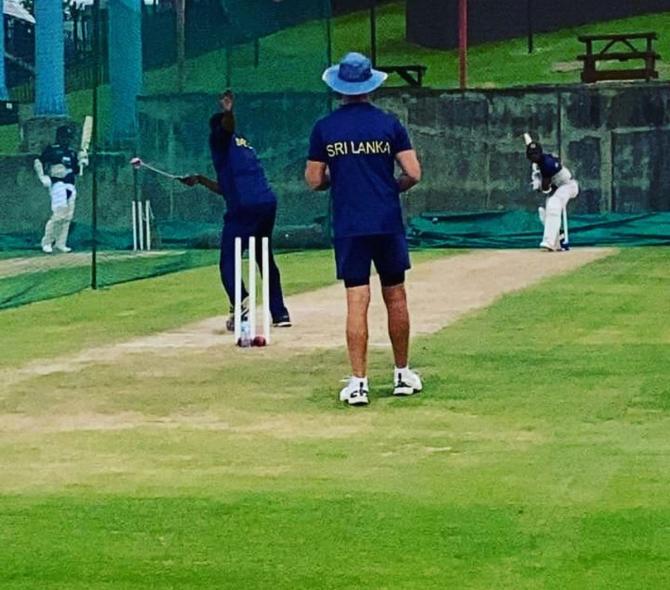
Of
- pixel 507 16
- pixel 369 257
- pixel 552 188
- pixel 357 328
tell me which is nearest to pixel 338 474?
pixel 357 328

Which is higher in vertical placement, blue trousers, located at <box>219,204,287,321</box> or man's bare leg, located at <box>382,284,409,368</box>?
blue trousers, located at <box>219,204,287,321</box>

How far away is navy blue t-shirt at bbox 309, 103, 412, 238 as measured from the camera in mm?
10430

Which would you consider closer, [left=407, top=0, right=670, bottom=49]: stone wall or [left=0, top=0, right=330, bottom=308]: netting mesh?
[left=0, top=0, right=330, bottom=308]: netting mesh

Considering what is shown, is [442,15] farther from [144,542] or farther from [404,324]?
[144,542]

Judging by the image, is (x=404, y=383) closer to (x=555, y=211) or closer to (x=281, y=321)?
(x=281, y=321)

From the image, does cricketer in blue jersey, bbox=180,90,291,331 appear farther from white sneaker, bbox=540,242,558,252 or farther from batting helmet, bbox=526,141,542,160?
white sneaker, bbox=540,242,558,252

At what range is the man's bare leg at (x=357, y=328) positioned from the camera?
34.3 feet

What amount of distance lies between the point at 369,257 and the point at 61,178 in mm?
16951

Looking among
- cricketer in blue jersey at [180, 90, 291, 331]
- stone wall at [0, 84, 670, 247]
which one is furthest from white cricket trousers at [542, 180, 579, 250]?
cricketer in blue jersey at [180, 90, 291, 331]

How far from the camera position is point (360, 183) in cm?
1044

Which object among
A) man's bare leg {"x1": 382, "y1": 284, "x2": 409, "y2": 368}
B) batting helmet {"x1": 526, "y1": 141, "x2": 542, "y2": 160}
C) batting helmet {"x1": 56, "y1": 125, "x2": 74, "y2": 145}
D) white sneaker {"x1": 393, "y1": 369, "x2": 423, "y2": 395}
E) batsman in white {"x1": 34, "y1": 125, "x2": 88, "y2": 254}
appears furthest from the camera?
batting helmet {"x1": 526, "y1": 141, "x2": 542, "y2": 160}

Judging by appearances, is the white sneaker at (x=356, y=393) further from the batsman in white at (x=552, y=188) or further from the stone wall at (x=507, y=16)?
the stone wall at (x=507, y=16)

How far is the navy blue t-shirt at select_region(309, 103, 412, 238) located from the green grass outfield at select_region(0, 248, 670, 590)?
1.06 metres

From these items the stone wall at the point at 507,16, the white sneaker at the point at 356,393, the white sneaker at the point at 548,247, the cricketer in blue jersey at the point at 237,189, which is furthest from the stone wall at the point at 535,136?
the white sneaker at the point at 356,393
